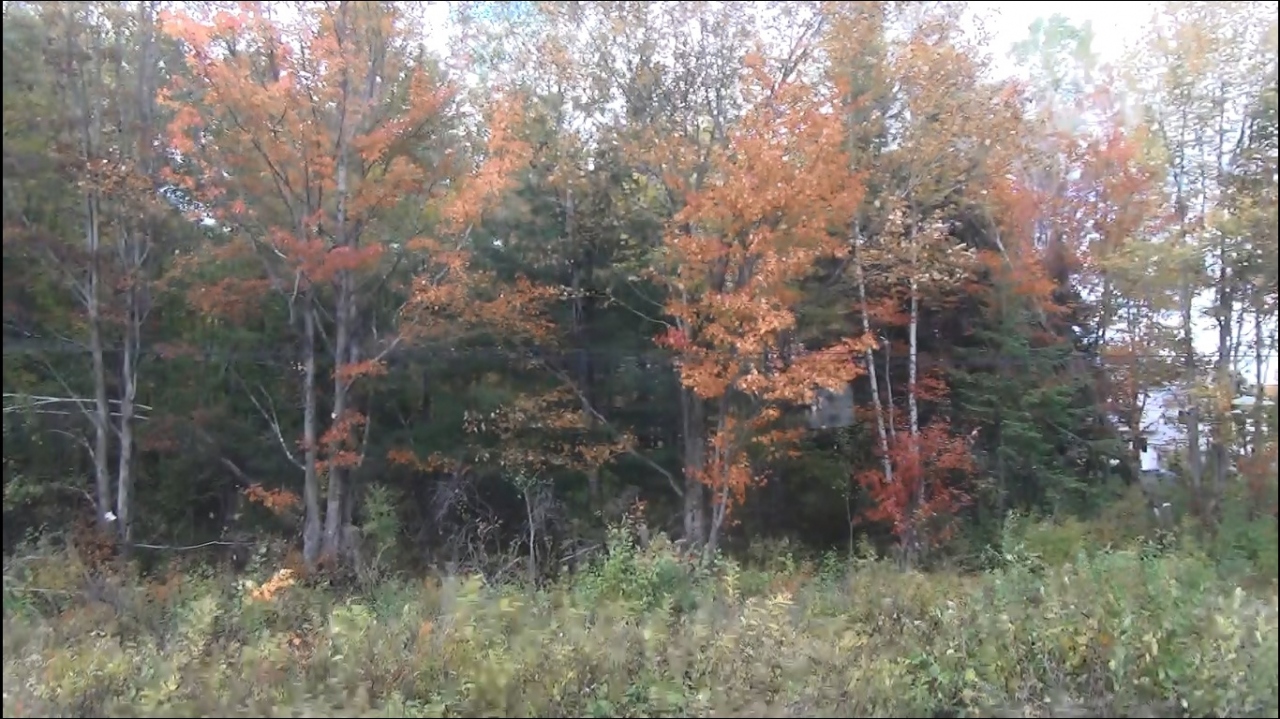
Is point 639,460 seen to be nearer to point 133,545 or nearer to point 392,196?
point 392,196

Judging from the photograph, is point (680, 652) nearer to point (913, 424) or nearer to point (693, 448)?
point (693, 448)

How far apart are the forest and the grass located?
4cm

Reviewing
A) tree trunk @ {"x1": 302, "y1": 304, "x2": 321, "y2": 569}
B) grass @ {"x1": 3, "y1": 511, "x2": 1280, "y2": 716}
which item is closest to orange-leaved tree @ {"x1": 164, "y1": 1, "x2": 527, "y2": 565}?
tree trunk @ {"x1": 302, "y1": 304, "x2": 321, "y2": 569}

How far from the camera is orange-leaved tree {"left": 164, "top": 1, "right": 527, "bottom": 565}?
8289mm

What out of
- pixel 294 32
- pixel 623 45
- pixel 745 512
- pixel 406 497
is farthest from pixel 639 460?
pixel 294 32

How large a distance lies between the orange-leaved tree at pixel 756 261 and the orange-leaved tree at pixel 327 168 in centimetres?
202

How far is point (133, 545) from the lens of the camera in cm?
808

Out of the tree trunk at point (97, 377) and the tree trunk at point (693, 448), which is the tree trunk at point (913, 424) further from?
the tree trunk at point (97, 377)

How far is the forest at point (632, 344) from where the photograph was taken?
5.56 m

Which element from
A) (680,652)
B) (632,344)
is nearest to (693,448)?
(632,344)

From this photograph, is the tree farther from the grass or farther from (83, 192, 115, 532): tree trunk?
the grass

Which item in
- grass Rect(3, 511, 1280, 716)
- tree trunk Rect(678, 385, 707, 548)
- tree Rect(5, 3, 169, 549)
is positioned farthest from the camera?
tree trunk Rect(678, 385, 707, 548)

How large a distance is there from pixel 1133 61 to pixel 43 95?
785 cm

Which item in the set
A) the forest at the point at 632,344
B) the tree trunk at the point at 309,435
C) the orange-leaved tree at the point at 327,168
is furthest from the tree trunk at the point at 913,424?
the tree trunk at the point at 309,435
